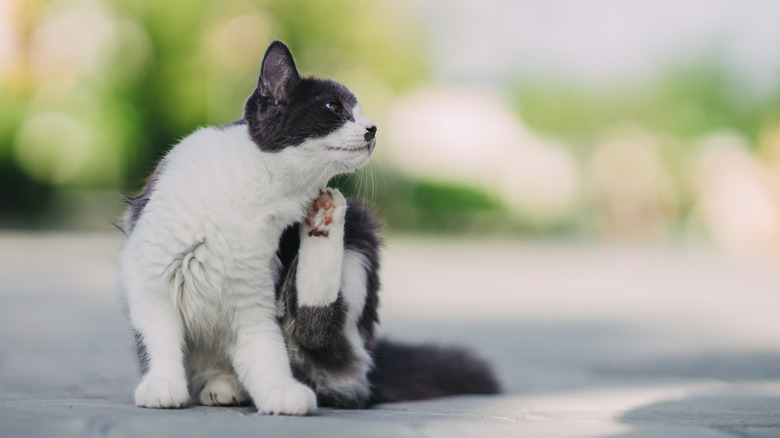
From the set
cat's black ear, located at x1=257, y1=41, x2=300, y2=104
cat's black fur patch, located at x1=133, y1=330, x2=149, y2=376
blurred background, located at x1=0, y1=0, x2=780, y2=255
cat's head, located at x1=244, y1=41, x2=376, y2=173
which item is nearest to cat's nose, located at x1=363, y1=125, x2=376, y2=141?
cat's head, located at x1=244, y1=41, x2=376, y2=173

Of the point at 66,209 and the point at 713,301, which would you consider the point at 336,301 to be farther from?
the point at 66,209

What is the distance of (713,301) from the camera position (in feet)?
22.8

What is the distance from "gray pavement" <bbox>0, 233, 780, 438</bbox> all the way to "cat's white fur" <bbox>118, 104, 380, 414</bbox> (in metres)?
0.17

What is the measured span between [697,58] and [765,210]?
16.8m

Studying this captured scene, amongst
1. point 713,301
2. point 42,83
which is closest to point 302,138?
point 713,301

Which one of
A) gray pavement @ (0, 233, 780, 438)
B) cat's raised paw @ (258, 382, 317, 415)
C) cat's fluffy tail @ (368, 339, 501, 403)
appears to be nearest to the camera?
gray pavement @ (0, 233, 780, 438)

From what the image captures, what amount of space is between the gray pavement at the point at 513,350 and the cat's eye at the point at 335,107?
2.86ft

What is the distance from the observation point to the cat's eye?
96.9 inches

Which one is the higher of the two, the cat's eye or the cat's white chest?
the cat's eye

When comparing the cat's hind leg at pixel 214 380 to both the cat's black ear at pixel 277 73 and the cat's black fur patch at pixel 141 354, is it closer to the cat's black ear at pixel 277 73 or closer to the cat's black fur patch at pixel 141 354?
the cat's black fur patch at pixel 141 354

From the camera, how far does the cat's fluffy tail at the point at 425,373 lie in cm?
286

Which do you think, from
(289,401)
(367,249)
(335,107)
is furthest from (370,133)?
(289,401)

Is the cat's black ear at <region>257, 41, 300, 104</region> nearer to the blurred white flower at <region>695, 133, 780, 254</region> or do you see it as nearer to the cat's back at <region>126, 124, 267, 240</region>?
the cat's back at <region>126, 124, 267, 240</region>

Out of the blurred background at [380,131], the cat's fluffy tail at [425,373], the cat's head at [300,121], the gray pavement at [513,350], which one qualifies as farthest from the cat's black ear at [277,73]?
the blurred background at [380,131]
